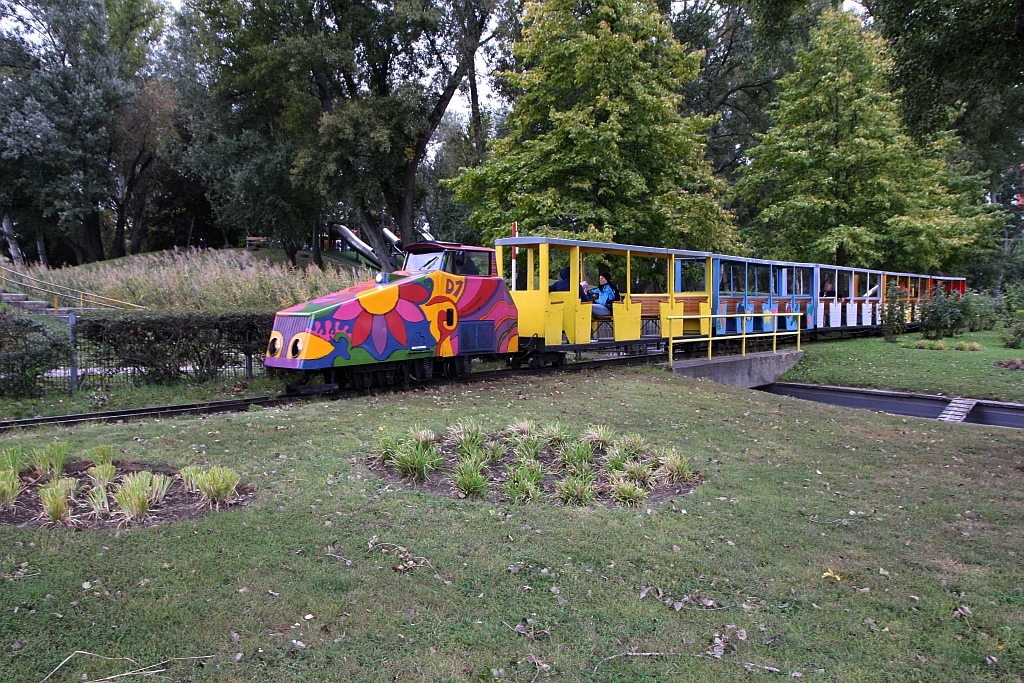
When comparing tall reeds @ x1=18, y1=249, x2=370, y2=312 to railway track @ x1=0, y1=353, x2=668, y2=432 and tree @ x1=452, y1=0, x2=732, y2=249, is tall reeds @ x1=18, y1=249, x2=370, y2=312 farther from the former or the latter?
tree @ x1=452, y1=0, x2=732, y2=249

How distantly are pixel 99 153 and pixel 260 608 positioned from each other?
3710 centimetres

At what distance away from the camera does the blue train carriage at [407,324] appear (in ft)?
35.9

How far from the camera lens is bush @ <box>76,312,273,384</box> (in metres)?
11.8

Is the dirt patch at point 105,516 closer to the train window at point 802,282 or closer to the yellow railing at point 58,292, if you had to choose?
the yellow railing at point 58,292

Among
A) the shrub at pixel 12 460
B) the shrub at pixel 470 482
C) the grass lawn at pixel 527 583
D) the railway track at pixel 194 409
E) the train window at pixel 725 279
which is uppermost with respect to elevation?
the train window at pixel 725 279

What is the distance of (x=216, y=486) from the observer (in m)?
5.64

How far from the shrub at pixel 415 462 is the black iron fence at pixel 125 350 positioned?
280 inches

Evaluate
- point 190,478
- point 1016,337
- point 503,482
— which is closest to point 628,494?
point 503,482

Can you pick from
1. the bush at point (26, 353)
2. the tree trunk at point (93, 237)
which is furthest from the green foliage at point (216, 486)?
the tree trunk at point (93, 237)

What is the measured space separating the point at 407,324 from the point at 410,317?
14cm

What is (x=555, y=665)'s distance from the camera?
12.3 ft

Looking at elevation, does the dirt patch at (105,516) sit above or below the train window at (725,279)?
below

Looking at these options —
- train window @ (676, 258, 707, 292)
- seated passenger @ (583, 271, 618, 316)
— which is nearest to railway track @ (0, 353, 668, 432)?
seated passenger @ (583, 271, 618, 316)

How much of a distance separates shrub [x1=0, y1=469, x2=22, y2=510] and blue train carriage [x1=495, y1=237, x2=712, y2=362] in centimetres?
987
